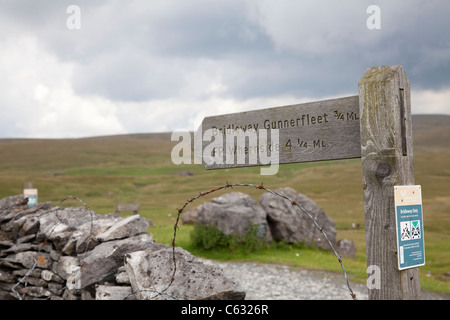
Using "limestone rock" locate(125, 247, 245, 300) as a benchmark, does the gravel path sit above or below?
below

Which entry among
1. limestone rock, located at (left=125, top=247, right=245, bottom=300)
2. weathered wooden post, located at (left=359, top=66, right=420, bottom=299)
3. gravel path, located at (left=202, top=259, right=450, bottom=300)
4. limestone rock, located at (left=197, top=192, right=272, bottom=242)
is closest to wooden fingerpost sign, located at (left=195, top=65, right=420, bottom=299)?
weathered wooden post, located at (left=359, top=66, right=420, bottom=299)

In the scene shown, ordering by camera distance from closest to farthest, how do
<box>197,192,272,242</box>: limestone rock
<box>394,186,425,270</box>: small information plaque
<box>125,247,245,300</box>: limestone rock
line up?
<box>394,186,425,270</box>: small information plaque < <box>125,247,245,300</box>: limestone rock < <box>197,192,272,242</box>: limestone rock

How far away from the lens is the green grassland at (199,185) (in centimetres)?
1630

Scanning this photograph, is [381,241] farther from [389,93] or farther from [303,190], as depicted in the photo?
[303,190]

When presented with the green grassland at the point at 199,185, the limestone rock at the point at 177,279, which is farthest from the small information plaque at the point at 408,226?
the green grassland at the point at 199,185

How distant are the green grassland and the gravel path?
2.14ft

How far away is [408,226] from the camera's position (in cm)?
360

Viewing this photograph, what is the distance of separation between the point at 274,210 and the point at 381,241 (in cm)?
1353

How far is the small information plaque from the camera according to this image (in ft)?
11.5

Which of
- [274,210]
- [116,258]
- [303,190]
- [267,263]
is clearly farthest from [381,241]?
[303,190]

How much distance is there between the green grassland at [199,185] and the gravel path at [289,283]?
653 mm

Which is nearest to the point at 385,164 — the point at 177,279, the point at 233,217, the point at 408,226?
the point at 408,226

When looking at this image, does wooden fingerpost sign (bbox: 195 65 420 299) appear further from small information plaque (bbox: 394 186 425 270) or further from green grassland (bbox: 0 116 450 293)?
green grassland (bbox: 0 116 450 293)

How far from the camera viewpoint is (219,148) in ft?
15.0
